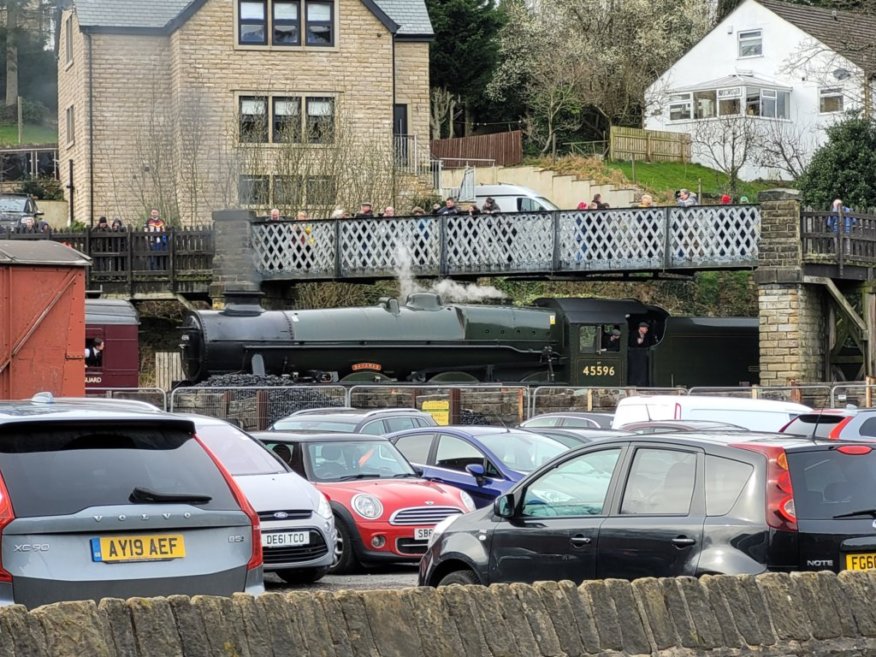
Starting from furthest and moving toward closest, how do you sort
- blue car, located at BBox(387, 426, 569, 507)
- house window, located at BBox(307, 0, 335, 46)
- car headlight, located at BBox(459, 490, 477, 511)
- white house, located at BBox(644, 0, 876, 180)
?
1. white house, located at BBox(644, 0, 876, 180)
2. house window, located at BBox(307, 0, 335, 46)
3. blue car, located at BBox(387, 426, 569, 507)
4. car headlight, located at BBox(459, 490, 477, 511)

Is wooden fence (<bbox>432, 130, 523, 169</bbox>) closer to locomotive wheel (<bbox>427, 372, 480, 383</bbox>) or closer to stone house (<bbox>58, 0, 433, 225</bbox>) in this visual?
stone house (<bbox>58, 0, 433, 225</bbox>)

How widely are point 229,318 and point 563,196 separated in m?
29.8

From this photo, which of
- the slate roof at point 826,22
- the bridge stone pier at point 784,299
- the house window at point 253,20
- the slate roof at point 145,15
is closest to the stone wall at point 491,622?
the bridge stone pier at point 784,299

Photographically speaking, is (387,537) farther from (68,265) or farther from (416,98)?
(416,98)

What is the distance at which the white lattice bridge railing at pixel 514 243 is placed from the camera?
1502 inches

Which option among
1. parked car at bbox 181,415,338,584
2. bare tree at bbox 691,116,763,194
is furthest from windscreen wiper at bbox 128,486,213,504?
bare tree at bbox 691,116,763,194

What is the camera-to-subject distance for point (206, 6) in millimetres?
51125

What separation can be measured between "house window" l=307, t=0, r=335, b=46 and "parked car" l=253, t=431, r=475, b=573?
122 ft

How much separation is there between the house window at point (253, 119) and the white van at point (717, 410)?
28639mm

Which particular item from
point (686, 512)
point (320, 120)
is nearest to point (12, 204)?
point (320, 120)

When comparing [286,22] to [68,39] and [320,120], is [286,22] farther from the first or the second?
[68,39]

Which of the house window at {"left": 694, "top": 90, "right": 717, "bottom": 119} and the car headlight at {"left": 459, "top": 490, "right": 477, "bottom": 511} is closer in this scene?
the car headlight at {"left": 459, "top": 490, "right": 477, "bottom": 511}

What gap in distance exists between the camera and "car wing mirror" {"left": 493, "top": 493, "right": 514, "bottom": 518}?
10383 millimetres

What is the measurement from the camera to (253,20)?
51.8 metres
